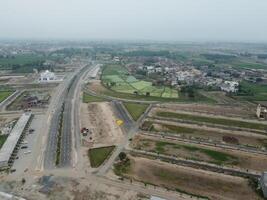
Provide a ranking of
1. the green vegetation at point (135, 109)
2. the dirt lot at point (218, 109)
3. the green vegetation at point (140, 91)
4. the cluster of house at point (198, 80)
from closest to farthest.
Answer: the green vegetation at point (135, 109), the dirt lot at point (218, 109), the green vegetation at point (140, 91), the cluster of house at point (198, 80)

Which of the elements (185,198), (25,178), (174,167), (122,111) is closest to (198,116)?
(122,111)

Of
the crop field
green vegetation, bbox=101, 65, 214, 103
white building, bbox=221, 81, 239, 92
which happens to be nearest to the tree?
green vegetation, bbox=101, 65, 214, 103

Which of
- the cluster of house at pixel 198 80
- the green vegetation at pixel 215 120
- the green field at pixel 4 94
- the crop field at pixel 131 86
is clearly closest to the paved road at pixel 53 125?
the green field at pixel 4 94

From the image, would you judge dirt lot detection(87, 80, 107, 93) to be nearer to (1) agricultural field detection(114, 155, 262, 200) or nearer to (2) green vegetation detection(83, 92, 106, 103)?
(2) green vegetation detection(83, 92, 106, 103)

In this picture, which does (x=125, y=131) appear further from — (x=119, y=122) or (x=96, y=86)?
(x=96, y=86)

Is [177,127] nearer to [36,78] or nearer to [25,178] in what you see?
[25,178]

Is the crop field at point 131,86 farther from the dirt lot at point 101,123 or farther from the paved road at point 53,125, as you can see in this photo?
the dirt lot at point 101,123
